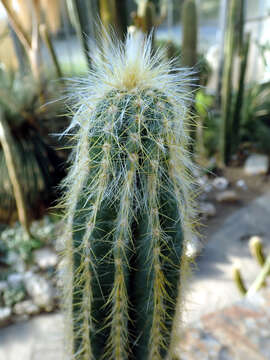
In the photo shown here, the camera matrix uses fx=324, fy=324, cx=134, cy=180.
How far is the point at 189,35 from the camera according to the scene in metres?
2.15

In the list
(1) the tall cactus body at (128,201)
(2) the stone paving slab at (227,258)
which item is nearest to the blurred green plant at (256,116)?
(2) the stone paving slab at (227,258)

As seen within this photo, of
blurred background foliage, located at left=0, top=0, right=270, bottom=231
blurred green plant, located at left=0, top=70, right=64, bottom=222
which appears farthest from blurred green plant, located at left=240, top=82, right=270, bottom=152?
blurred green plant, located at left=0, top=70, right=64, bottom=222

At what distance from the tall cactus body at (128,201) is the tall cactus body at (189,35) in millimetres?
1173

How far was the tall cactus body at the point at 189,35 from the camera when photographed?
1955 millimetres

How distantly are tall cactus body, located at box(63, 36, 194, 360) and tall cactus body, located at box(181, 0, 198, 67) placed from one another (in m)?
1.17

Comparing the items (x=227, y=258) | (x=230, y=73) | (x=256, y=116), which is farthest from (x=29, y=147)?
(x=256, y=116)

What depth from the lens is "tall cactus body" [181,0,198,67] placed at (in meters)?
1.95

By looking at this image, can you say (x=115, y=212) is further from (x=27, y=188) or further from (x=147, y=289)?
(x=27, y=188)

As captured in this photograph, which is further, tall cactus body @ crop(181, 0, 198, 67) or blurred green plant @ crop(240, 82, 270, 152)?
blurred green plant @ crop(240, 82, 270, 152)

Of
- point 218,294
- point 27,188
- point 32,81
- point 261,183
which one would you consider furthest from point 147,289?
point 261,183

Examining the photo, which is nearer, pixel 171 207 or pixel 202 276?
pixel 171 207

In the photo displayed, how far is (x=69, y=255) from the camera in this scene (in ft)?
2.86

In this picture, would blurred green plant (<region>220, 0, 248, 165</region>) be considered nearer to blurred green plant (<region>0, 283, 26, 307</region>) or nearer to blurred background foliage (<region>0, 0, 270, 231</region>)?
blurred background foliage (<region>0, 0, 270, 231</region>)

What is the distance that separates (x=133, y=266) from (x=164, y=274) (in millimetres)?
87
